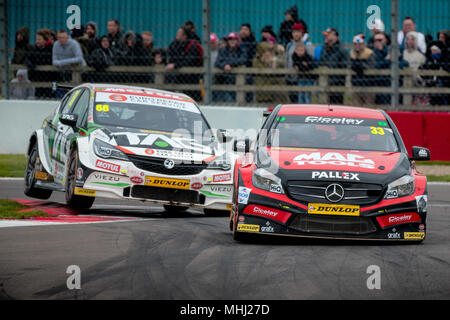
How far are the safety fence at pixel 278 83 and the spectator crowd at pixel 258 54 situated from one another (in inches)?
0.7

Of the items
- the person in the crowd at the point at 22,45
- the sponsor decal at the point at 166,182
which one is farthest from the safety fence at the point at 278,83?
the sponsor decal at the point at 166,182

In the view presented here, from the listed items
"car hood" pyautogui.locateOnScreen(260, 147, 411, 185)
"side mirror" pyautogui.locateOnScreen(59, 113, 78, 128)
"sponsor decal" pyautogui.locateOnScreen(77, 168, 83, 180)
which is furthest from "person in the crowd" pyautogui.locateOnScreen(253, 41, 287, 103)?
"car hood" pyautogui.locateOnScreen(260, 147, 411, 185)

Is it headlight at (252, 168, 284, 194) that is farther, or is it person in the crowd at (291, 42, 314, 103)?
person in the crowd at (291, 42, 314, 103)

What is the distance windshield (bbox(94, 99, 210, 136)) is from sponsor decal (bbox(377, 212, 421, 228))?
388 cm

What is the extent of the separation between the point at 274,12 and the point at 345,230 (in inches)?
327

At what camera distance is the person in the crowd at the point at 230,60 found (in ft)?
52.0

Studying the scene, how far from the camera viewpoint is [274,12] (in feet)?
50.8

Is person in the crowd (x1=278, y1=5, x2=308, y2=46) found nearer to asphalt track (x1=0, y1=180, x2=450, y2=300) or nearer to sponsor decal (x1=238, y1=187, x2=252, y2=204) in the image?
asphalt track (x1=0, y1=180, x2=450, y2=300)

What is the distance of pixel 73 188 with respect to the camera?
10.1 m

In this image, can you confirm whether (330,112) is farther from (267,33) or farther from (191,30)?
(191,30)

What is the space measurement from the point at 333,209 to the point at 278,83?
8504 millimetres

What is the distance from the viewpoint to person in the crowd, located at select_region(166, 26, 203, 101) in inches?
624

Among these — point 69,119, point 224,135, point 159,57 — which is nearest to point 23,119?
point 159,57

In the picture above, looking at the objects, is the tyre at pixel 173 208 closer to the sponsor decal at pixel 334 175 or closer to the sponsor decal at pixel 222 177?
the sponsor decal at pixel 222 177
